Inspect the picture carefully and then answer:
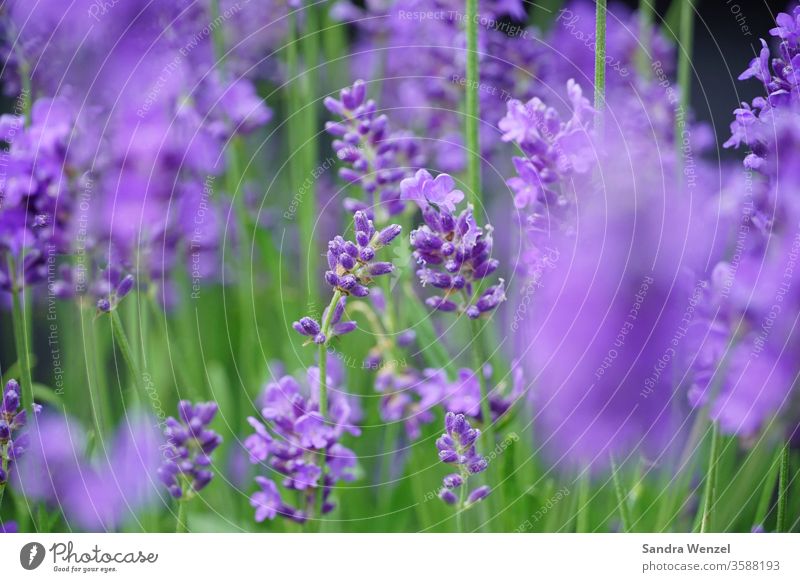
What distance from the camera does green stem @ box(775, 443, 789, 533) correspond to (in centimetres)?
64

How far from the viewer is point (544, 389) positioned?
26.6 inches

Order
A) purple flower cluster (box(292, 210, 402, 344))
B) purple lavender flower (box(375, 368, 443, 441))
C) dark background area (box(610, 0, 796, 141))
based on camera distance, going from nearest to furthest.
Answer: purple flower cluster (box(292, 210, 402, 344)), purple lavender flower (box(375, 368, 443, 441)), dark background area (box(610, 0, 796, 141))

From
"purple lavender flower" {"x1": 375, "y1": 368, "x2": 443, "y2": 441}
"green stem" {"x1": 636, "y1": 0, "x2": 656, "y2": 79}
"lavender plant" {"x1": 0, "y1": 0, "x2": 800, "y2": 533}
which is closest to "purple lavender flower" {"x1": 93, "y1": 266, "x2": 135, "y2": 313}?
"lavender plant" {"x1": 0, "y1": 0, "x2": 800, "y2": 533}

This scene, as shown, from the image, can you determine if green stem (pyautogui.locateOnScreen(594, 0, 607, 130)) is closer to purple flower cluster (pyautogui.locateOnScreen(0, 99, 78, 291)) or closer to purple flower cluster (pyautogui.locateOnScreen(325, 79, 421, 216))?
purple flower cluster (pyautogui.locateOnScreen(325, 79, 421, 216))

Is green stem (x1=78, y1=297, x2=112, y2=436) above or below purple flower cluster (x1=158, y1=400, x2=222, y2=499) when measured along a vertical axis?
above

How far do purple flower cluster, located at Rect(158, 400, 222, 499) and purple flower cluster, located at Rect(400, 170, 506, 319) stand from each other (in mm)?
194

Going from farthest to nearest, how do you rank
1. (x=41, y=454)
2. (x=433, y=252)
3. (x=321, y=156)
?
(x=321, y=156), (x=41, y=454), (x=433, y=252)

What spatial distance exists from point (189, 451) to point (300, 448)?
9 cm

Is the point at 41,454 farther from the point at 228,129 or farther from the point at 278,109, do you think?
the point at 278,109

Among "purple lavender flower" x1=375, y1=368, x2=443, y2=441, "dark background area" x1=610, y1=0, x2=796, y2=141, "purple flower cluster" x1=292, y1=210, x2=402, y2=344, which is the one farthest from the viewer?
"dark background area" x1=610, y1=0, x2=796, y2=141
